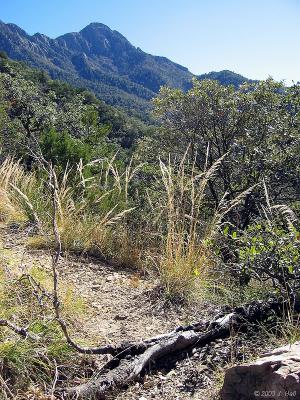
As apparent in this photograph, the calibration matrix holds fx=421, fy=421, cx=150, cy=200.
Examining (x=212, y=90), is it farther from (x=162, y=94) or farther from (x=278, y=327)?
(x=278, y=327)

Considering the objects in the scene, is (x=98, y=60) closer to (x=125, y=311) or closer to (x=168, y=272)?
(x=168, y=272)

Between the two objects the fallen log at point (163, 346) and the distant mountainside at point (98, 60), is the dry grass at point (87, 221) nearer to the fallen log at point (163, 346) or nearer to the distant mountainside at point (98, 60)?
the fallen log at point (163, 346)

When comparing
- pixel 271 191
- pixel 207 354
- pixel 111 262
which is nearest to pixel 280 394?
pixel 207 354

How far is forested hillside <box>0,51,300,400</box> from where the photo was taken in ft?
6.28

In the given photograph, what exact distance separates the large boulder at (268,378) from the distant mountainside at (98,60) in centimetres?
9592

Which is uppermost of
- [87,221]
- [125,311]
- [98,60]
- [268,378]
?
[98,60]

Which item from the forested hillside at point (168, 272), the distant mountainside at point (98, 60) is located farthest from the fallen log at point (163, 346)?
the distant mountainside at point (98, 60)

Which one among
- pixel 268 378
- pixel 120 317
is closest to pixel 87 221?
pixel 120 317

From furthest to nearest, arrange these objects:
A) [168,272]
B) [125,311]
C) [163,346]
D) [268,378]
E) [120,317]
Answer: [168,272], [125,311], [120,317], [163,346], [268,378]

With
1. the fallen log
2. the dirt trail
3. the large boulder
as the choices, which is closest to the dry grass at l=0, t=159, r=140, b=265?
the dirt trail

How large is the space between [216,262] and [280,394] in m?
1.75

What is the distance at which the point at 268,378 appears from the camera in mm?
1515

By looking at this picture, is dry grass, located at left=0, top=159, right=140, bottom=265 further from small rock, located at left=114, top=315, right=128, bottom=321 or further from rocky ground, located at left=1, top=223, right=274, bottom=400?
small rock, located at left=114, top=315, right=128, bottom=321

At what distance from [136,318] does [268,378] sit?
1.23 metres
